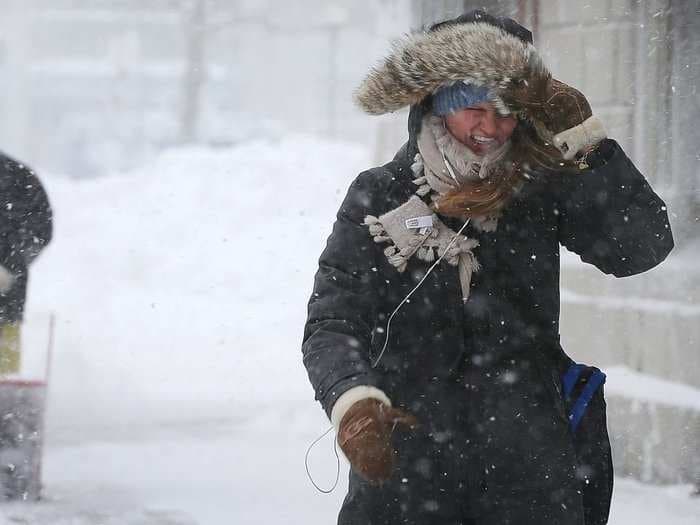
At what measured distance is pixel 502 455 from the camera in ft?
7.89

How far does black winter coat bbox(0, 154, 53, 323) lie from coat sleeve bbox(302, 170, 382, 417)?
115 inches

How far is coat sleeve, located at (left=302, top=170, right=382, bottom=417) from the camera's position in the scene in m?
2.29

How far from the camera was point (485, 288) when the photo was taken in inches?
96.5

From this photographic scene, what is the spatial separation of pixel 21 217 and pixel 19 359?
2.02 feet

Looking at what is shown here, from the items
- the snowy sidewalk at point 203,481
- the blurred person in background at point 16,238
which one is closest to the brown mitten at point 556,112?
the snowy sidewalk at point 203,481

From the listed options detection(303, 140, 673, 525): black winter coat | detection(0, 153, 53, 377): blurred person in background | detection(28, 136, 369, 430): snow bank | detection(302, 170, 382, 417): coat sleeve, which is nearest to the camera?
detection(302, 170, 382, 417): coat sleeve

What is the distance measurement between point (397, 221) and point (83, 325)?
9.65 metres

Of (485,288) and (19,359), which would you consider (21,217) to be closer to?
(19,359)

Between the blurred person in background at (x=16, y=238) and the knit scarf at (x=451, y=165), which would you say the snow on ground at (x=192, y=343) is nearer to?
the blurred person in background at (x=16, y=238)

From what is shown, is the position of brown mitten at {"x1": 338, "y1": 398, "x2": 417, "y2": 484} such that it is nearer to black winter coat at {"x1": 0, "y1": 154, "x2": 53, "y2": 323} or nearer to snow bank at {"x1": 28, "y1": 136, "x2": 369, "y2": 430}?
Result: black winter coat at {"x1": 0, "y1": 154, "x2": 53, "y2": 323}

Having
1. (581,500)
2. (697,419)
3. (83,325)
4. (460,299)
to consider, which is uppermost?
(460,299)

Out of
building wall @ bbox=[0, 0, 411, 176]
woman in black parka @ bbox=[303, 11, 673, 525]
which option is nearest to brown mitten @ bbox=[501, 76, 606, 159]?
woman in black parka @ bbox=[303, 11, 673, 525]

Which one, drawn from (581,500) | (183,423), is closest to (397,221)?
(581,500)

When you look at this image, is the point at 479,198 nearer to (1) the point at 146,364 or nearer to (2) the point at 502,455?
(2) the point at 502,455
